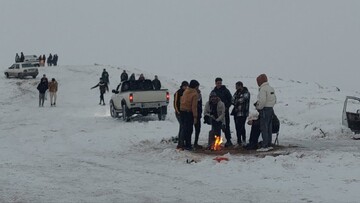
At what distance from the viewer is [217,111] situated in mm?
14070

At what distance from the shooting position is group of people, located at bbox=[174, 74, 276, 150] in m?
13.2

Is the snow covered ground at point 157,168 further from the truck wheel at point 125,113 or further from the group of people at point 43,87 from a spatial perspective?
the group of people at point 43,87

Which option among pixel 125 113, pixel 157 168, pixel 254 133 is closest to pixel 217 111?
pixel 254 133

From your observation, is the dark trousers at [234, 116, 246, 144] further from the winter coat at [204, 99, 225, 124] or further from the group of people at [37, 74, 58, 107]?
the group of people at [37, 74, 58, 107]

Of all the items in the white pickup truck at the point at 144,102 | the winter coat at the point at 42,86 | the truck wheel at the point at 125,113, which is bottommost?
the truck wheel at the point at 125,113

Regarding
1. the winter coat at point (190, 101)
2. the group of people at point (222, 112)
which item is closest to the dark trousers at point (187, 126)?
the group of people at point (222, 112)

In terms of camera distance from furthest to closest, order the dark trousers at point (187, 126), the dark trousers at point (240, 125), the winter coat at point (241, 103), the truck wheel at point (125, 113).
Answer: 1. the truck wheel at point (125, 113)
2. the dark trousers at point (240, 125)
3. the winter coat at point (241, 103)
4. the dark trousers at point (187, 126)

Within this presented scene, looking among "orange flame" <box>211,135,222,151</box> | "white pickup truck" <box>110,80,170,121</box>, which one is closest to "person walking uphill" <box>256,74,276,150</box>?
"orange flame" <box>211,135,222,151</box>

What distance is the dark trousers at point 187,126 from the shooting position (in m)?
14.1

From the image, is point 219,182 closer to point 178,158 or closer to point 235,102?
point 178,158

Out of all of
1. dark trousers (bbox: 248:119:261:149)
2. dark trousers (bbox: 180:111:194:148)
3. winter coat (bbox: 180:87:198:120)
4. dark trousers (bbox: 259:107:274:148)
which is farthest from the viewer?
dark trousers (bbox: 180:111:194:148)

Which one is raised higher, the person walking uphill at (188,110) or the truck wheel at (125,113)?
the person walking uphill at (188,110)

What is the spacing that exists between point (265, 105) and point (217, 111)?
1454 mm

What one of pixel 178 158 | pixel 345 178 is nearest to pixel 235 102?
pixel 178 158
